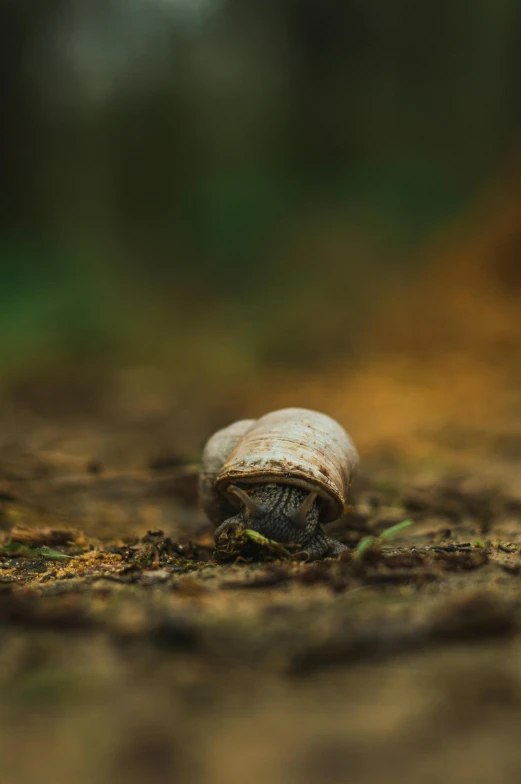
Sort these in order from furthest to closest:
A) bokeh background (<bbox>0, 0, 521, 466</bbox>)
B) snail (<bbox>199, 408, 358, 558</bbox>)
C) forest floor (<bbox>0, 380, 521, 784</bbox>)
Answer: bokeh background (<bbox>0, 0, 521, 466</bbox>) < snail (<bbox>199, 408, 358, 558</bbox>) < forest floor (<bbox>0, 380, 521, 784</bbox>)

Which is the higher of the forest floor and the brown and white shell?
the brown and white shell

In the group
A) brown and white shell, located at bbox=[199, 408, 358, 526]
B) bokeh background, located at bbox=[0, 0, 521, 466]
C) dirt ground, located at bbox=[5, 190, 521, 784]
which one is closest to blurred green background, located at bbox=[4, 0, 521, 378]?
bokeh background, located at bbox=[0, 0, 521, 466]

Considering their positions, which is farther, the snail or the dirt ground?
the snail

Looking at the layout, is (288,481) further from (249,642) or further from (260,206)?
(260,206)

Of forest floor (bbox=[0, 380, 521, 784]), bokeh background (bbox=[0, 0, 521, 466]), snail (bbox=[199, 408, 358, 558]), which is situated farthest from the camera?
bokeh background (bbox=[0, 0, 521, 466])

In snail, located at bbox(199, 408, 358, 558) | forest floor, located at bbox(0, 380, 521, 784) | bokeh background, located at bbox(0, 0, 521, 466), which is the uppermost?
bokeh background, located at bbox(0, 0, 521, 466)

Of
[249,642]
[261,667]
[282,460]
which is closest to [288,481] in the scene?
[282,460]

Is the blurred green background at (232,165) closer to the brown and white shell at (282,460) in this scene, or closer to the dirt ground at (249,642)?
the dirt ground at (249,642)

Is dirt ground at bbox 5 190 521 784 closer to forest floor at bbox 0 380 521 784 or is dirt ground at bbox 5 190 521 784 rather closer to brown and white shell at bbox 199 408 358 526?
forest floor at bbox 0 380 521 784
